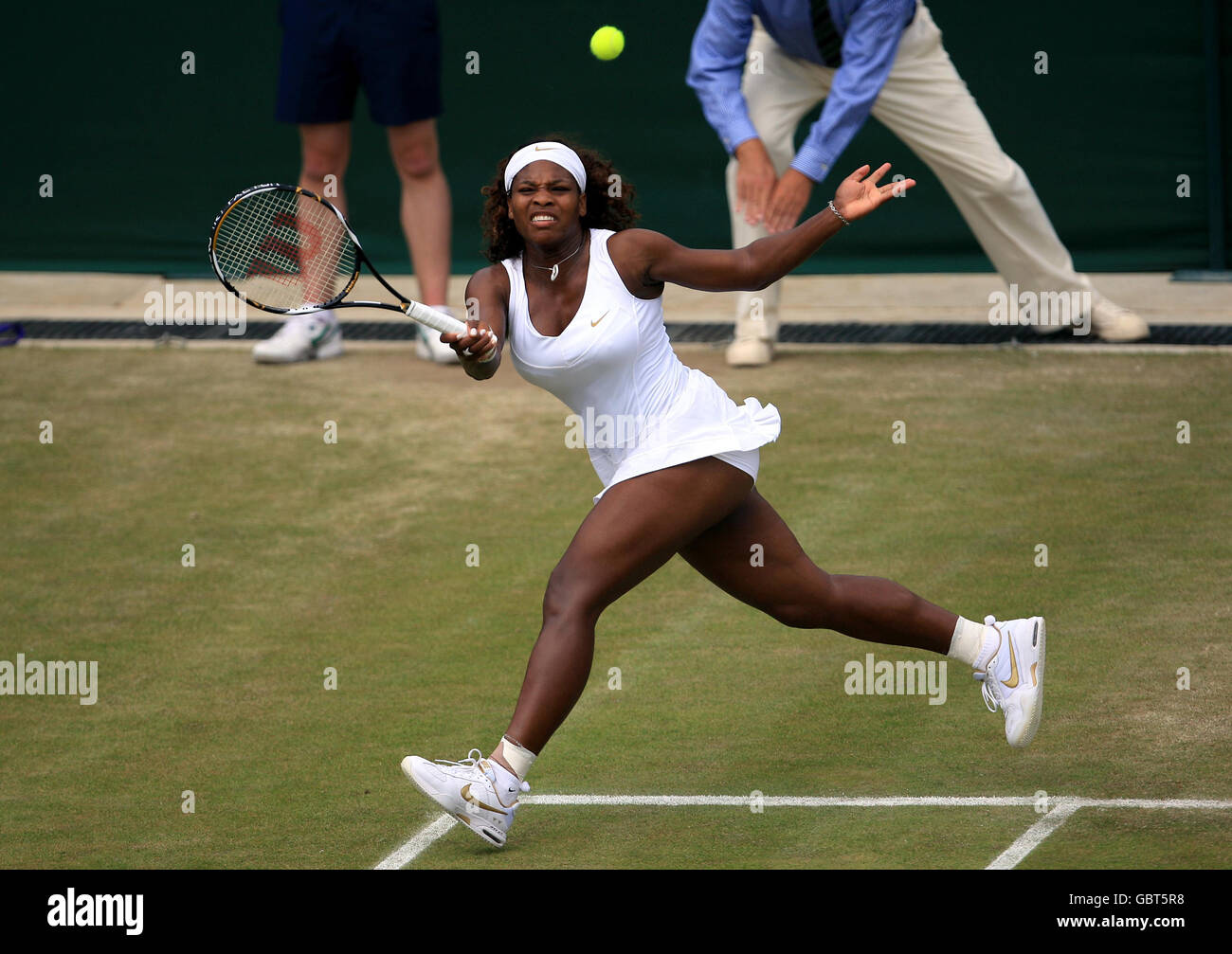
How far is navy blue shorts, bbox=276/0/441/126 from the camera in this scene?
8992 mm

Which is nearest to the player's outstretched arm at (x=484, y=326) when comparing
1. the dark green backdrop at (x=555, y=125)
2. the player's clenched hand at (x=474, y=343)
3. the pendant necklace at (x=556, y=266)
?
the player's clenched hand at (x=474, y=343)

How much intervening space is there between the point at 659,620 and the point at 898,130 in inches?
136

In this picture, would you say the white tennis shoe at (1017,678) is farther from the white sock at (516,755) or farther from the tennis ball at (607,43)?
the tennis ball at (607,43)

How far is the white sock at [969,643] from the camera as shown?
513cm

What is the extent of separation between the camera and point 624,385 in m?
4.84

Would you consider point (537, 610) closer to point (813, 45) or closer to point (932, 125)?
point (813, 45)

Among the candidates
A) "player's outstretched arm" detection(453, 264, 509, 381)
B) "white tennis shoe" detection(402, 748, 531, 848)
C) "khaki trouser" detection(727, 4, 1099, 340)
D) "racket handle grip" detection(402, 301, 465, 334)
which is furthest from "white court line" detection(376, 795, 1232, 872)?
"khaki trouser" detection(727, 4, 1099, 340)

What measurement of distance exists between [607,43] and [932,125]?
178 cm

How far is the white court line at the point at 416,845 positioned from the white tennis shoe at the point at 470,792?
160mm

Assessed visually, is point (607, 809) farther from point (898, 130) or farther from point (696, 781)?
point (898, 130)

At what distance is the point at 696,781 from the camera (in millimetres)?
5133

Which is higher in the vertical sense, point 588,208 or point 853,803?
point 588,208

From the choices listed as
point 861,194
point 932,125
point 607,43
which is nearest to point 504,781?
point 861,194
